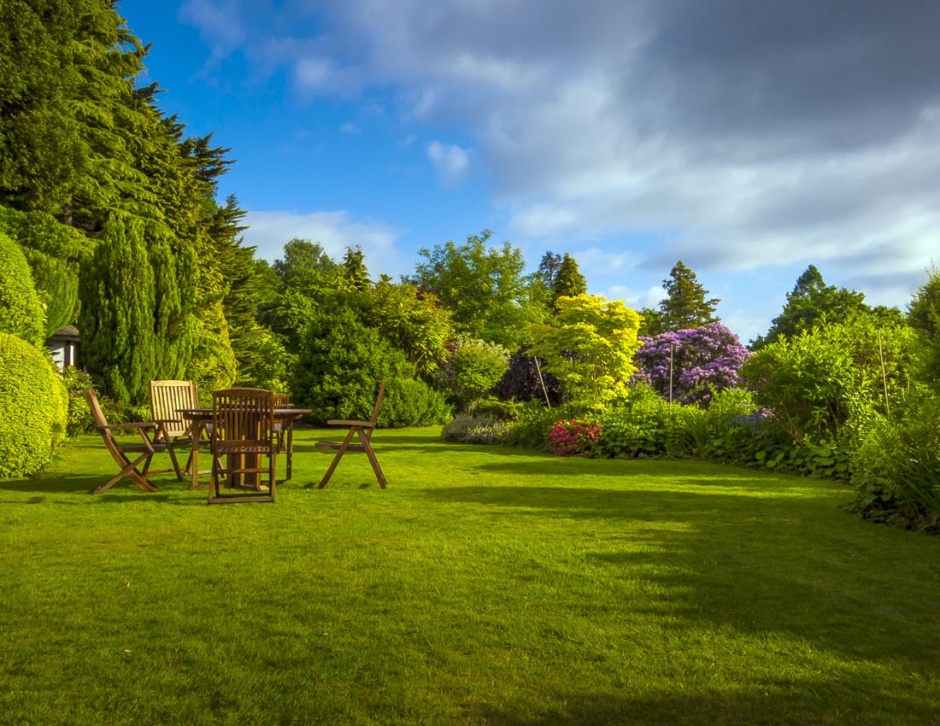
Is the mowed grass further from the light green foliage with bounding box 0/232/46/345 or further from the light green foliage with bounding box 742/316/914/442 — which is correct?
the light green foliage with bounding box 0/232/46/345

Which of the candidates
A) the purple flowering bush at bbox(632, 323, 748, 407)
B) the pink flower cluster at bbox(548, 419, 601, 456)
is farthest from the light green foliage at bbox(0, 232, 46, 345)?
the purple flowering bush at bbox(632, 323, 748, 407)

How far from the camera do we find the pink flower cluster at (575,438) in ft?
42.3

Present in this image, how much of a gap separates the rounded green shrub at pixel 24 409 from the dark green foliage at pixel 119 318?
8.66m

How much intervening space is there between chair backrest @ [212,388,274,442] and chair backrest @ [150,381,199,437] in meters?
1.57

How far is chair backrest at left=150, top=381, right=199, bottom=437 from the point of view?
348 inches

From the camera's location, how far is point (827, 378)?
9.92 metres

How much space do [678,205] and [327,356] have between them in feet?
40.2

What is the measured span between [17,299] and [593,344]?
400 inches

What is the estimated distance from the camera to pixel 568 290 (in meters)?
41.8

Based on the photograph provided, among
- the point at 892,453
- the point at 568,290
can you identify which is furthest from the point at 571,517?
the point at 568,290

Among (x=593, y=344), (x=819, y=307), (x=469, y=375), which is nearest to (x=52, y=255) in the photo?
(x=469, y=375)

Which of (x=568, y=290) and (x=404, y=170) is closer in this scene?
(x=404, y=170)

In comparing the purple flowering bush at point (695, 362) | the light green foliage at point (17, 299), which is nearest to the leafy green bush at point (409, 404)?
the purple flowering bush at point (695, 362)

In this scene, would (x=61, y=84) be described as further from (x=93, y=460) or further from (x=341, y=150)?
(x=93, y=460)
